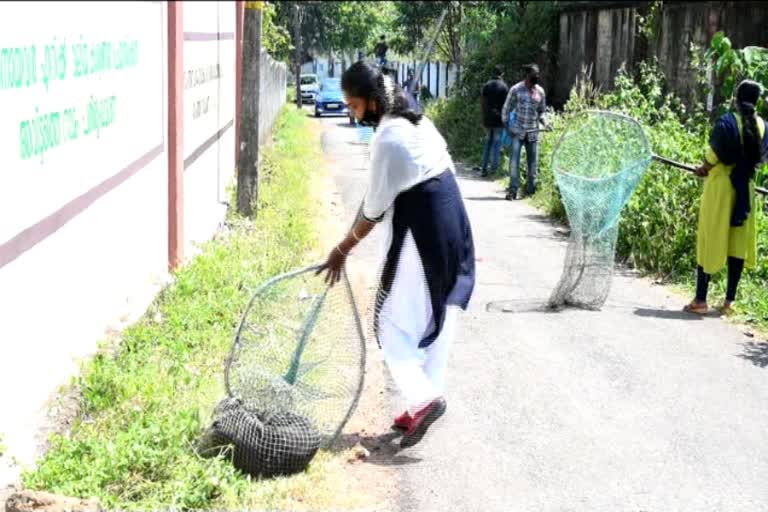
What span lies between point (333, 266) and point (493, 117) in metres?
12.2

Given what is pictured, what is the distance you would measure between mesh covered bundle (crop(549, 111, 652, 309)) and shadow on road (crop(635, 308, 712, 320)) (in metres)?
0.33

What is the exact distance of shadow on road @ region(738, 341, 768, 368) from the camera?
6.99 m

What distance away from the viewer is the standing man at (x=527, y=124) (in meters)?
14.9

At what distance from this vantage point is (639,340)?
7457 millimetres

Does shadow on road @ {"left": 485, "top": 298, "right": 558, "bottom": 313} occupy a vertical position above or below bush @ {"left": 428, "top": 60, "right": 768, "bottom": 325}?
below

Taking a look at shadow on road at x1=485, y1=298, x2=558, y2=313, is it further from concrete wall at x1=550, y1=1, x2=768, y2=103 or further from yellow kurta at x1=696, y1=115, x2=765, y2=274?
concrete wall at x1=550, y1=1, x2=768, y2=103

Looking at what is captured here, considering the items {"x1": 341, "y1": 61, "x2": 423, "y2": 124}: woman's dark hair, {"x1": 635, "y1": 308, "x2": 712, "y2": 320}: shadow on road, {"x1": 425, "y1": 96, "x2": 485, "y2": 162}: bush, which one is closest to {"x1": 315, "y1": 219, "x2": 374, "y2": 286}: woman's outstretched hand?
{"x1": 341, "y1": 61, "x2": 423, "y2": 124}: woman's dark hair

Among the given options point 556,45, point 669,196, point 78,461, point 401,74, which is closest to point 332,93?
point 401,74

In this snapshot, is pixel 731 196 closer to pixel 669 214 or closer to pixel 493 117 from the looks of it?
pixel 669 214

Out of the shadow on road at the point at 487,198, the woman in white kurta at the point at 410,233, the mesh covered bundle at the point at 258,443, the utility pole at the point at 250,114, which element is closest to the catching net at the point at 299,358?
the mesh covered bundle at the point at 258,443

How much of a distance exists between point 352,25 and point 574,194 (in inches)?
2135

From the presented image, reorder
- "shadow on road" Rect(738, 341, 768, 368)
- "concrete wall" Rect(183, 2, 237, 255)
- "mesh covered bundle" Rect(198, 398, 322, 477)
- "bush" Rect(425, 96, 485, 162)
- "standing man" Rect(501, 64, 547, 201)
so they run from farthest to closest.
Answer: "bush" Rect(425, 96, 485, 162) < "standing man" Rect(501, 64, 547, 201) < "concrete wall" Rect(183, 2, 237, 255) < "shadow on road" Rect(738, 341, 768, 368) < "mesh covered bundle" Rect(198, 398, 322, 477)

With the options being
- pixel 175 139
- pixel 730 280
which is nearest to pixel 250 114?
pixel 175 139

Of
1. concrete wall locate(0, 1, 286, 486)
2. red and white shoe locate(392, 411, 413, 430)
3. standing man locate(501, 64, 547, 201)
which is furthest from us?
standing man locate(501, 64, 547, 201)
